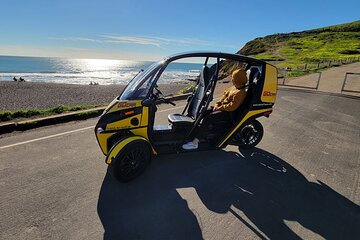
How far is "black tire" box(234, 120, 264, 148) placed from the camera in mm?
4957

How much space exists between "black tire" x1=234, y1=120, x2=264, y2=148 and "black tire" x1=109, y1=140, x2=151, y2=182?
2.24m

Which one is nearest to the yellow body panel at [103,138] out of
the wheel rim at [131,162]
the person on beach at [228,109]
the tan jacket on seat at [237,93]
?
the wheel rim at [131,162]

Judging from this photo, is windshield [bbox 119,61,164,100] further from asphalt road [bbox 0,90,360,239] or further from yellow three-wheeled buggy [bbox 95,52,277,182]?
asphalt road [bbox 0,90,360,239]

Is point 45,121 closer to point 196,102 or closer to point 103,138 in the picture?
point 103,138

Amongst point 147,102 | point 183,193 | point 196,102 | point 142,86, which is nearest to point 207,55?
point 196,102

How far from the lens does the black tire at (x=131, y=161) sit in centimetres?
338

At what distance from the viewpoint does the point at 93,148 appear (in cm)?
467

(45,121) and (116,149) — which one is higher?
(116,149)

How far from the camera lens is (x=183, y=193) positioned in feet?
10.9

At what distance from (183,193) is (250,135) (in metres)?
2.44

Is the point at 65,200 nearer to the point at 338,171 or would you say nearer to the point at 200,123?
the point at 200,123

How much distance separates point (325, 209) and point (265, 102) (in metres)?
2.27

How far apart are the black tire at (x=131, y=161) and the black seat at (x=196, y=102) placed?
0.97m

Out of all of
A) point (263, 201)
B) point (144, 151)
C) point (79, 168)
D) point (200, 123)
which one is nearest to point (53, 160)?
point (79, 168)
